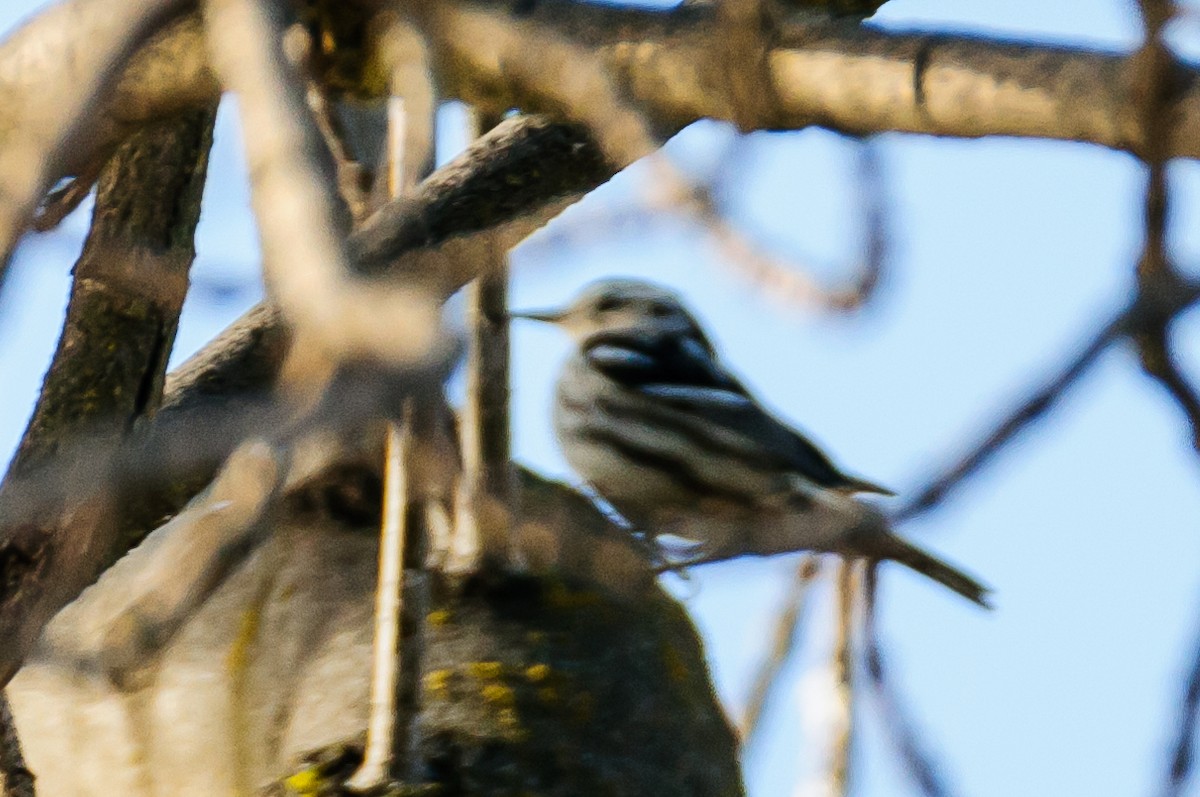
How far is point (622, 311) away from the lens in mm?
5121

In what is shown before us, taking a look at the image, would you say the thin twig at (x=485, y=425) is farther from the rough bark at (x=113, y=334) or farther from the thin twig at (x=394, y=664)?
the rough bark at (x=113, y=334)

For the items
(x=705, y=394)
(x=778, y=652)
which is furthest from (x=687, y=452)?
(x=778, y=652)

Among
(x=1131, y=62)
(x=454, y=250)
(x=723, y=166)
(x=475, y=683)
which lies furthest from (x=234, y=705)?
(x=1131, y=62)

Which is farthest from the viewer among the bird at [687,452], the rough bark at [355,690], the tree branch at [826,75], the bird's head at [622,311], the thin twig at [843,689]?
the bird's head at [622,311]

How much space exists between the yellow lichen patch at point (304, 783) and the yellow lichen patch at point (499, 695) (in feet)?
1.02

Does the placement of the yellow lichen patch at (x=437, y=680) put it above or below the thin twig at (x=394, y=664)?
below

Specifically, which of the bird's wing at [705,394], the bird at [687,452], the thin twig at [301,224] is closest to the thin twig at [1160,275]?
the thin twig at [301,224]

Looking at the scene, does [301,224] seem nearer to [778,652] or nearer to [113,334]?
[113,334]

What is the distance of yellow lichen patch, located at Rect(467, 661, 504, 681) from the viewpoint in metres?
2.92

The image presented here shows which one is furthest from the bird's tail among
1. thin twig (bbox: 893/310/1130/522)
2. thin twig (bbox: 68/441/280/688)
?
thin twig (bbox: 893/310/1130/522)

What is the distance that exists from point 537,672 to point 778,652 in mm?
1264

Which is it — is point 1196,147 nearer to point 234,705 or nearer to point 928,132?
point 928,132

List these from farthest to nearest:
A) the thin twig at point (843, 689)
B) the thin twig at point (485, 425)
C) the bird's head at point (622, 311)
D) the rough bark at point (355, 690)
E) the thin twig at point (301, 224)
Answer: the bird's head at point (622, 311)
the thin twig at point (843, 689)
the thin twig at point (485, 425)
the rough bark at point (355, 690)
the thin twig at point (301, 224)

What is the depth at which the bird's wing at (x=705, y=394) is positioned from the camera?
411 cm
